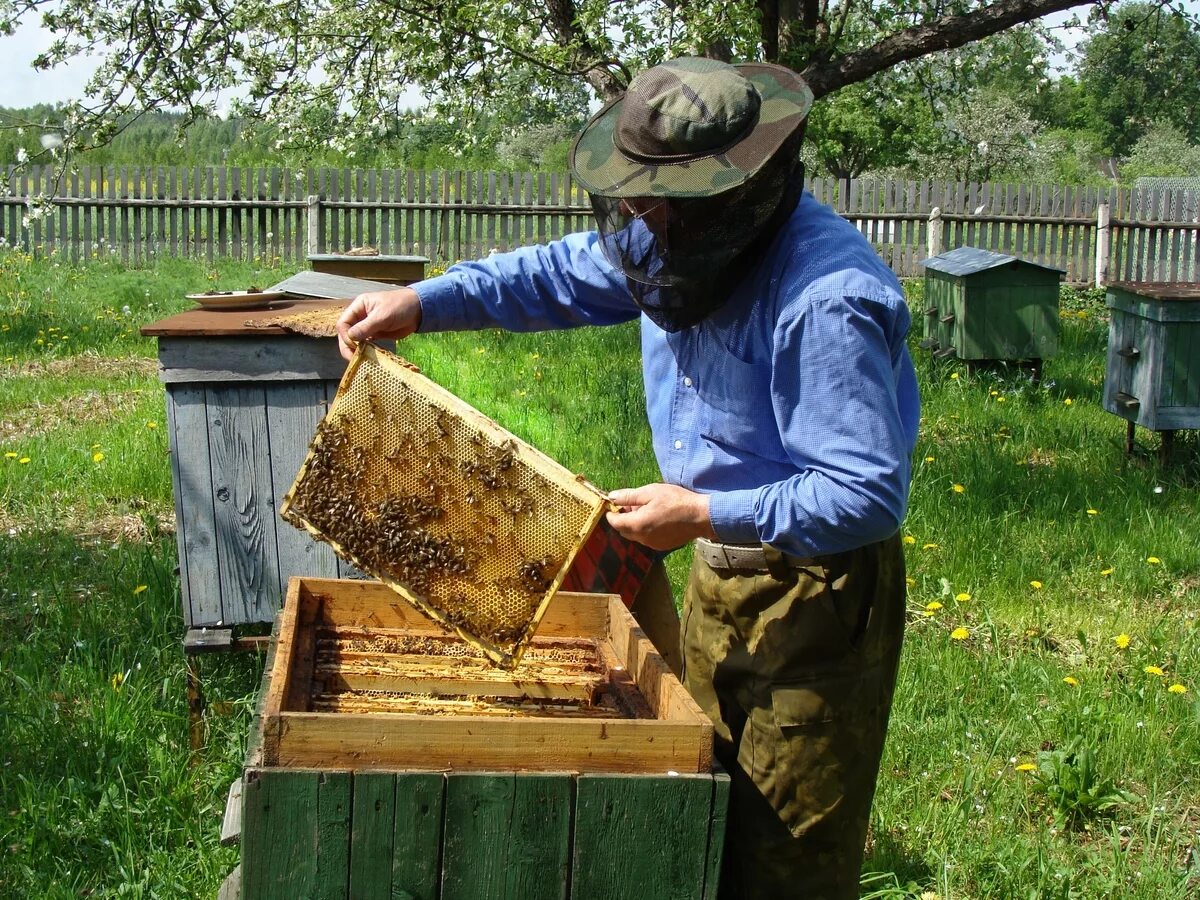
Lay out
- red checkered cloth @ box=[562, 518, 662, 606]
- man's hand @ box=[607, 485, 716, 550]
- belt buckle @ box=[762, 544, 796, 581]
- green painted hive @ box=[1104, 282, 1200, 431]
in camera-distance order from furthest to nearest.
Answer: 1. green painted hive @ box=[1104, 282, 1200, 431]
2. red checkered cloth @ box=[562, 518, 662, 606]
3. belt buckle @ box=[762, 544, 796, 581]
4. man's hand @ box=[607, 485, 716, 550]

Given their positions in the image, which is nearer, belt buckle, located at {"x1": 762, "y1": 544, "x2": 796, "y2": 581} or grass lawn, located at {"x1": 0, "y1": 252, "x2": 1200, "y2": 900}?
belt buckle, located at {"x1": 762, "y1": 544, "x2": 796, "y2": 581}

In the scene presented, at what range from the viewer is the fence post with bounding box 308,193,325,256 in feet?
51.1

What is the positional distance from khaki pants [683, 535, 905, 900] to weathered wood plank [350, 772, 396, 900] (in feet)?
2.41

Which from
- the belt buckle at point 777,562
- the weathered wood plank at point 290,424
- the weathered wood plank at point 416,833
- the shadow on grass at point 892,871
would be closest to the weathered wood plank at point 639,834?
the weathered wood plank at point 416,833

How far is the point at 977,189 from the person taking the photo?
54.5ft

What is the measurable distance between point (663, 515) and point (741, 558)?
0.84 ft

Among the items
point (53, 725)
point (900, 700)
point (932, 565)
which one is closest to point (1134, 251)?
point (932, 565)

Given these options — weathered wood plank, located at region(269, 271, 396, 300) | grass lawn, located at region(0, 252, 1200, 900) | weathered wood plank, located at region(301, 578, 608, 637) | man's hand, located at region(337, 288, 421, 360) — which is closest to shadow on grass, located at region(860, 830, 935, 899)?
grass lawn, located at region(0, 252, 1200, 900)

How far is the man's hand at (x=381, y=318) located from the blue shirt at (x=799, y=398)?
1.65 ft

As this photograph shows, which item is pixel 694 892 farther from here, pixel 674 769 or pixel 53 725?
pixel 53 725

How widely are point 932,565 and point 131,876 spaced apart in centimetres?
337

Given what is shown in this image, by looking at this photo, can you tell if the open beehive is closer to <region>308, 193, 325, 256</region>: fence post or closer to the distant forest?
the distant forest

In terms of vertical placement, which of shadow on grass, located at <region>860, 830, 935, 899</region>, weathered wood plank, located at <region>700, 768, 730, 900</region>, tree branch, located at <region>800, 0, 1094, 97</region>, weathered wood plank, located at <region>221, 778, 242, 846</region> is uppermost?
tree branch, located at <region>800, 0, 1094, 97</region>

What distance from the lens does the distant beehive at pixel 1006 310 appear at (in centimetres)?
872
